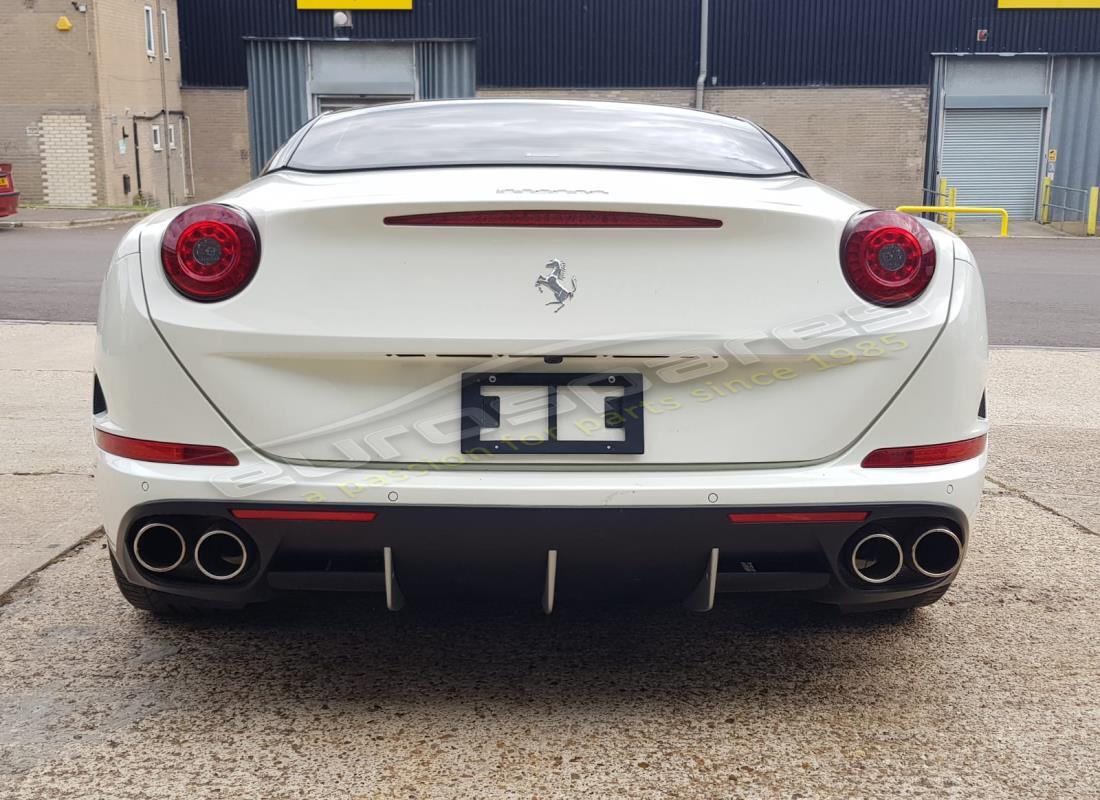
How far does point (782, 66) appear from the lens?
32.1 metres

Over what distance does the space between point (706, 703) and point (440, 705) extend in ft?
2.21

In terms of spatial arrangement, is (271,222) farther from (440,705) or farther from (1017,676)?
(1017,676)

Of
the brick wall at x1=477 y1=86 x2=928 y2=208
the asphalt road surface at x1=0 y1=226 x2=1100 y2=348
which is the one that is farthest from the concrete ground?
the brick wall at x1=477 y1=86 x2=928 y2=208

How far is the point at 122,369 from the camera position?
294 centimetres

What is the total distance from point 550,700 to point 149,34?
31.3m

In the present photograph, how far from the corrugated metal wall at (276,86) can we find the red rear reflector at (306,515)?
31696 mm

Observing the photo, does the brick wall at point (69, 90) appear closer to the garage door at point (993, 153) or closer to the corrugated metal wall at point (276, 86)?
the corrugated metal wall at point (276, 86)

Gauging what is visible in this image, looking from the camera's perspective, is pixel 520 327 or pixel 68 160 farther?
pixel 68 160

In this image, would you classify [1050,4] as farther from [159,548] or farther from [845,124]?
[159,548]

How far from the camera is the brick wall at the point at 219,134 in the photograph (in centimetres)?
3369

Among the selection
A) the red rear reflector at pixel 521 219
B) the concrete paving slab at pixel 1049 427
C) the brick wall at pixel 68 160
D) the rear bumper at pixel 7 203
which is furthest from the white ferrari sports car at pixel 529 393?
the brick wall at pixel 68 160

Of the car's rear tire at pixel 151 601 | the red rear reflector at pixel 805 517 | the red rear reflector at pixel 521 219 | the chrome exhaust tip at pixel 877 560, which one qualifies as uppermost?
the red rear reflector at pixel 521 219

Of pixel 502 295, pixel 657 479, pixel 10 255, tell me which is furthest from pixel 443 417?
pixel 10 255

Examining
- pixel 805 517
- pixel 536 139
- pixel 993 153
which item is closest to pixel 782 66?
pixel 993 153
